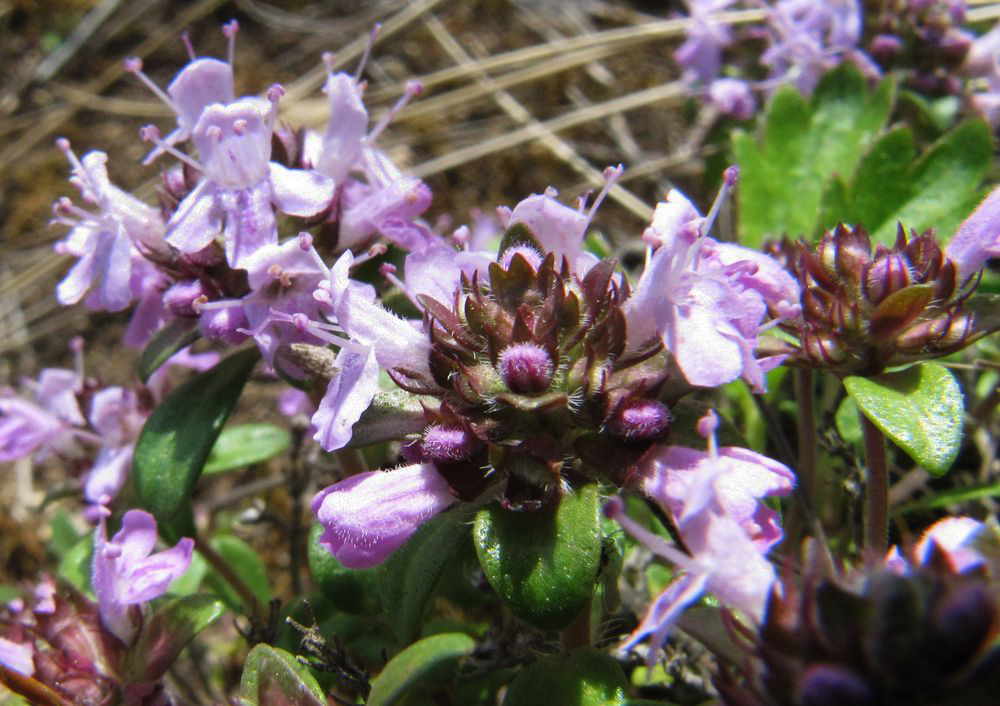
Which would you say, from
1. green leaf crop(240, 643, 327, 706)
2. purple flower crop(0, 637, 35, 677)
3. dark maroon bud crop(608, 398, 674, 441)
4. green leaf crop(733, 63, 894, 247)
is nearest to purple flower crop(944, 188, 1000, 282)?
dark maroon bud crop(608, 398, 674, 441)

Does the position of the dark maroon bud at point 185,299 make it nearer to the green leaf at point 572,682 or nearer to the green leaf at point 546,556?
the green leaf at point 546,556

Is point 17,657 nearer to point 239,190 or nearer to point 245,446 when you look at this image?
point 245,446

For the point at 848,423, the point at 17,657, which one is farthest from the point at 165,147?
the point at 848,423

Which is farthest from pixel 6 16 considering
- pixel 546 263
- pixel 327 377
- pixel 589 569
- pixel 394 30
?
pixel 589 569

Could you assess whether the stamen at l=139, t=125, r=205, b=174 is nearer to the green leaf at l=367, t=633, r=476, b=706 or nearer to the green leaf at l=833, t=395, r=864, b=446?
the green leaf at l=367, t=633, r=476, b=706

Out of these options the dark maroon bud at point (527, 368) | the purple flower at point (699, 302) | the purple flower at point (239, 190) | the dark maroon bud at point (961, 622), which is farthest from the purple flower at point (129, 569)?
the dark maroon bud at point (961, 622)
